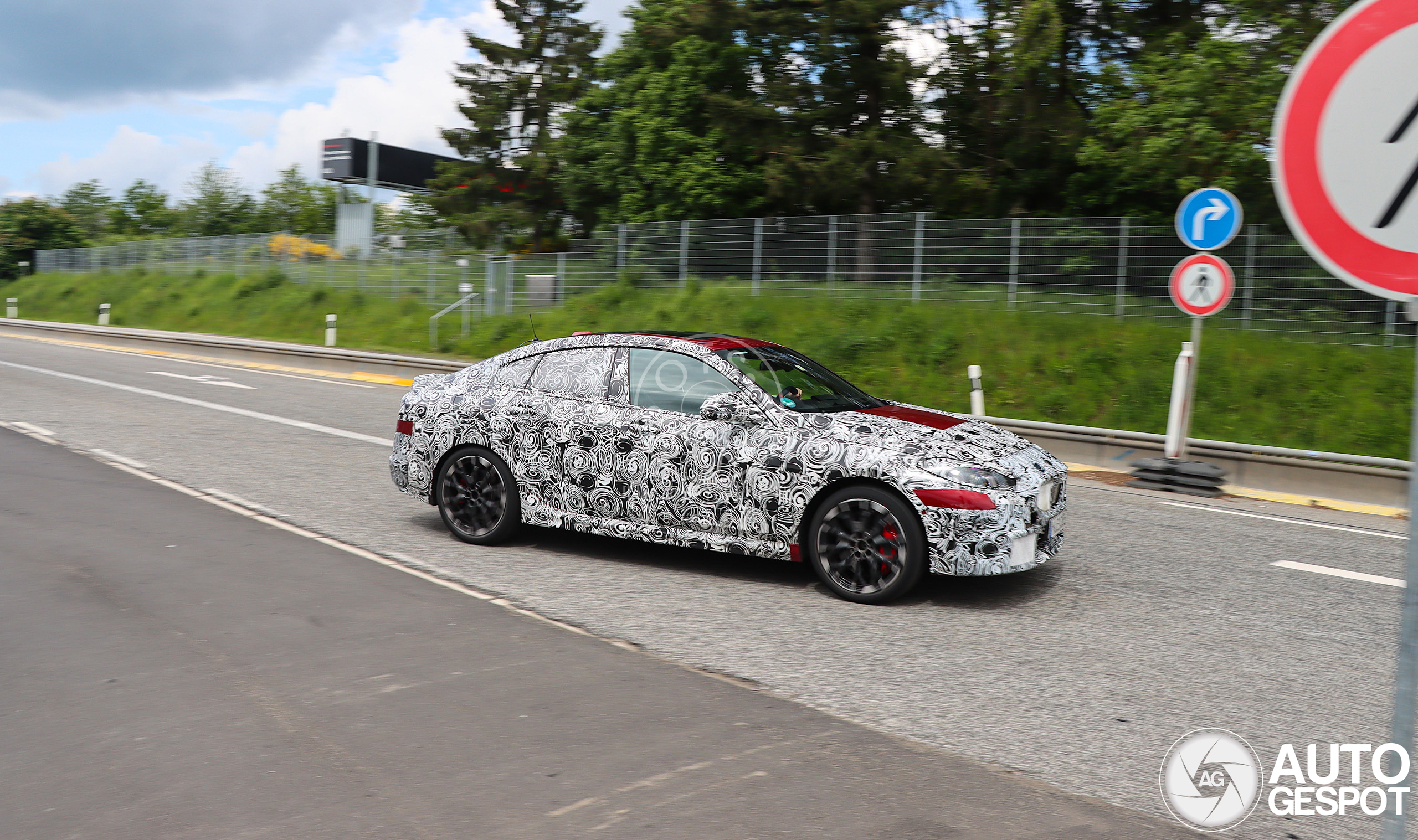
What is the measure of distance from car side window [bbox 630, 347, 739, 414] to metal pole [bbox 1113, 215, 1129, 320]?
12644 mm

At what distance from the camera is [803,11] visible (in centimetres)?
2459

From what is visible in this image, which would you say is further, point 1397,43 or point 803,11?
point 803,11

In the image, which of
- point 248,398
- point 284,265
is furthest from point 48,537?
point 284,265

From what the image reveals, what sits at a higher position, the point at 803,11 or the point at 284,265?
the point at 803,11

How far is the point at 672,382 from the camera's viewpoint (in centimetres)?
715

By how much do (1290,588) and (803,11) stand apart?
20.4 metres

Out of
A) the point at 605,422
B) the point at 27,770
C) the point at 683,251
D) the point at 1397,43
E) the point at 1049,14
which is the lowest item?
the point at 27,770

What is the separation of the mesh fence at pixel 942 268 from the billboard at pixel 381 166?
60.0ft

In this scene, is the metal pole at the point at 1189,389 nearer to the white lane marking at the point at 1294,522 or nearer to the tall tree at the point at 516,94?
the white lane marking at the point at 1294,522

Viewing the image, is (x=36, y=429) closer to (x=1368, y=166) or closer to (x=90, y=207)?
(x=1368, y=166)

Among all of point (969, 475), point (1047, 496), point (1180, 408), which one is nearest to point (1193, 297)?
point (1180, 408)

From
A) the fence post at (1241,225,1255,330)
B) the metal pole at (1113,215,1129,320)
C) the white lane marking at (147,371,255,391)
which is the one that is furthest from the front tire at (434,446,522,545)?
the metal pole at (1113,215,1129,320)

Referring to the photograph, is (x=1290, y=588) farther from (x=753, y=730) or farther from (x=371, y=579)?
(x=371, y=579)

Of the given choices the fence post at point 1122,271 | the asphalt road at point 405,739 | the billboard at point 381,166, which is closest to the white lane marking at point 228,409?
the asphalt road at point 405,739
